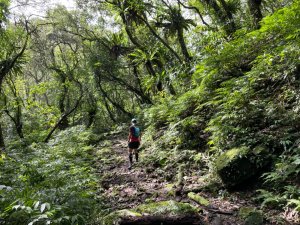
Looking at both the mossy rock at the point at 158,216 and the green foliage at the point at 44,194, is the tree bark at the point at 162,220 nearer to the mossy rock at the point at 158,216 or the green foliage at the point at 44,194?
the mossy rock at the point at 158,216

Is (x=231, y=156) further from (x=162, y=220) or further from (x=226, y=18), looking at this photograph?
(x=226, y=18)

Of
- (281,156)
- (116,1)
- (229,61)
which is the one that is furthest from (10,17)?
(281,156)

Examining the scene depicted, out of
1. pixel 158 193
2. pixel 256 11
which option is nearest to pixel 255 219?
pixel 158 193

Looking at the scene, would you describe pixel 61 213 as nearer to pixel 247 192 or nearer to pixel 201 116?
pixel 247 192

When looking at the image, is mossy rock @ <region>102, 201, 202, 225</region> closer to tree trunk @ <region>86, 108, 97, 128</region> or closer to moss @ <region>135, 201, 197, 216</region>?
moss @ <region>135, 201, 197, 216</region>

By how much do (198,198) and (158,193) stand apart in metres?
1.19

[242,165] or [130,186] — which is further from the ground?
[242,165]

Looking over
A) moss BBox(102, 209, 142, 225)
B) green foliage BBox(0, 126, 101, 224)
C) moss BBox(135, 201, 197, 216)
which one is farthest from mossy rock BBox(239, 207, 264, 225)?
green foliage BBox(0, 126, 101, 224)

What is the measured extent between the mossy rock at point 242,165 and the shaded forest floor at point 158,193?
0.26 m

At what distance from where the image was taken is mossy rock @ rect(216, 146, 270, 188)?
506 cm

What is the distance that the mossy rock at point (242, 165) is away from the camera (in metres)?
5.06

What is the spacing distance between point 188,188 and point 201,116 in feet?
10.7

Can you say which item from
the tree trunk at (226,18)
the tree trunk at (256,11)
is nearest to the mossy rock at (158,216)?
the tree trunk at (256,11)

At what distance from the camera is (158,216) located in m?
4.32
